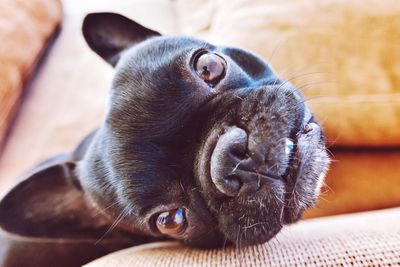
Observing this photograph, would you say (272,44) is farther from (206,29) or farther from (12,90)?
(12,90)

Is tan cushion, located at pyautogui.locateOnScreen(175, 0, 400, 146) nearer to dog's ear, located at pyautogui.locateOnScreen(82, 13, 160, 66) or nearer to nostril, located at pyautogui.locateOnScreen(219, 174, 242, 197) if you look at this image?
dog's ear, located at pyautogui.locateOnScreen(82, 13, 160, 66)

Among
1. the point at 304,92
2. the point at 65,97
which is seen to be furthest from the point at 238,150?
the point at 65,97

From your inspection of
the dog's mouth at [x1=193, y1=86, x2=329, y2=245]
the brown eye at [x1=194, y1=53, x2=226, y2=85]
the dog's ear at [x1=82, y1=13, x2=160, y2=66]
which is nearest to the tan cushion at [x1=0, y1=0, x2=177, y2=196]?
the dog's ear at [x1=82, y1=13, x2=160, y2=66]

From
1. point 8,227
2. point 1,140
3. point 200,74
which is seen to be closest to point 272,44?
point 200,74

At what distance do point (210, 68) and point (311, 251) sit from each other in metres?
0.66

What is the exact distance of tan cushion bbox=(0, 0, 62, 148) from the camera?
7.25 ft

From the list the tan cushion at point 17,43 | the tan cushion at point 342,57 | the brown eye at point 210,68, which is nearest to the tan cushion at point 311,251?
the tan cushion at point 342,57

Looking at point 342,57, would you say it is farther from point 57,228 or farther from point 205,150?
point 57,228

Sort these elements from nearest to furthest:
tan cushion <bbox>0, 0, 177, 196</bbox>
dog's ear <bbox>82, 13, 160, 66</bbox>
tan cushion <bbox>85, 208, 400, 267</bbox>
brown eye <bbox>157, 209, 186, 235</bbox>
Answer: tan cushion <bbox>85, 208, 400, 267</bbox>, brown eye <bbox>157, 209, 186, 235</bbox>, dog's ear <bbox>82, 13, 160, 66</bbox>, tan cushion <bbox>0, 0, 177, 196</bbox>

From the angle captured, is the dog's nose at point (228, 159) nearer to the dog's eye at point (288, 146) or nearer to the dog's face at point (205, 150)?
the dog's face at point (205, 150)

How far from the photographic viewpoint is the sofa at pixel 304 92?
3.43 ft

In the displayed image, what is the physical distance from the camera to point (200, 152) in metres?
1.13

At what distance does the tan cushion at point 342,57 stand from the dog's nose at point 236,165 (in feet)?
1.83

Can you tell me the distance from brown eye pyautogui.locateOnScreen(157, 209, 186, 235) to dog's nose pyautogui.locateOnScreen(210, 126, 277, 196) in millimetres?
257
